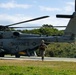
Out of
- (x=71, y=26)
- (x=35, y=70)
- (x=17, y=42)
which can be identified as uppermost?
(x=71, y=26)

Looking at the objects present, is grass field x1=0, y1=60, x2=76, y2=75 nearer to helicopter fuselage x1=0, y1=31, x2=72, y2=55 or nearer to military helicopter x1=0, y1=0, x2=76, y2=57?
military helicopter x1=0, y1=0, x2=76, y2=57

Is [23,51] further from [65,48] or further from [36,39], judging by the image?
[65,48]

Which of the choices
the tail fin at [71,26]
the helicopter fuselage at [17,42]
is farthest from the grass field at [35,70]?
the helicopter fuselage at [17,42]

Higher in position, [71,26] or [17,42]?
[71,26]

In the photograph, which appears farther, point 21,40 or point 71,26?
point 21,40

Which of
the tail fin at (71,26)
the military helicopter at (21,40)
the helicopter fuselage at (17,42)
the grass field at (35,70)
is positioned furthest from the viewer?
the helicopter fuselage at (17,42)

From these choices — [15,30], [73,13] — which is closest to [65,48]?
[15,30]

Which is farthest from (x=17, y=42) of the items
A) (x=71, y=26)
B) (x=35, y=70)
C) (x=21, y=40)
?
(x=35, y=70)

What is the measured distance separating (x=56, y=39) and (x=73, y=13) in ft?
13.8

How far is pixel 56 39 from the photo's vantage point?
3578 centimetres

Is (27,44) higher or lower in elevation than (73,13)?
lower

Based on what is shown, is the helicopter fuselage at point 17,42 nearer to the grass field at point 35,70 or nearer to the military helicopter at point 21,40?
the military helicopter at point 21,40

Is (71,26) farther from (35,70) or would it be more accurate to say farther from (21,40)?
(35,70)

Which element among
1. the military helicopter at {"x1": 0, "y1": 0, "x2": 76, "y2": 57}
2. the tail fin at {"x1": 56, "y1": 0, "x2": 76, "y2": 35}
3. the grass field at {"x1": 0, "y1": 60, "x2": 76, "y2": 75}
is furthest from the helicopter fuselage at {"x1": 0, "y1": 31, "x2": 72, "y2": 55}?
the grass field at {"x1": 0, "y1": 60, "x2": 76, "y2": 75}
